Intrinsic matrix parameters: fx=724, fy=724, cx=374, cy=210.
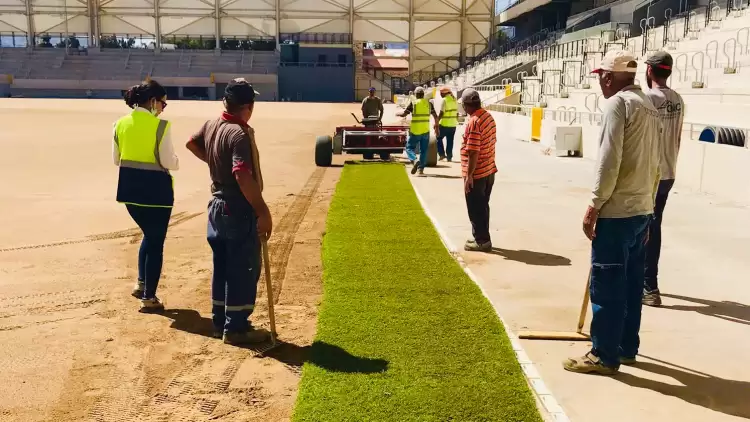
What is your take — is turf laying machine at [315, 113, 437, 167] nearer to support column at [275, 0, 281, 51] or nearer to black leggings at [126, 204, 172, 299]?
black leggings at [126, 204, 172, 299]

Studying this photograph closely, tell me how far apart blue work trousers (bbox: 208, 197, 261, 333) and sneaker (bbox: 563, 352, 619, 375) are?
2.23m

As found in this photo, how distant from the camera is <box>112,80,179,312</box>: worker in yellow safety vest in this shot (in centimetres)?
586

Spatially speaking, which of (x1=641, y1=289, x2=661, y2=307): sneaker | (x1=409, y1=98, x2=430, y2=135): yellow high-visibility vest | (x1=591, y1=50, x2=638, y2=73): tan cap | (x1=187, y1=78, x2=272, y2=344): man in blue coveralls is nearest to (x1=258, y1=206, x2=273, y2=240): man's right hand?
(x1=187, y1=78, x2=272, y2=344): man in blue coveralls

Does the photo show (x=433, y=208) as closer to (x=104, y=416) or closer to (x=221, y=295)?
(x=221, y=295)

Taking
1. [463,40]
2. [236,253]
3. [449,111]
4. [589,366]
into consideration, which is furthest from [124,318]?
[463,40]

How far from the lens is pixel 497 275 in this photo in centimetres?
697

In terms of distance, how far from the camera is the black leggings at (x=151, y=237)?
590cm

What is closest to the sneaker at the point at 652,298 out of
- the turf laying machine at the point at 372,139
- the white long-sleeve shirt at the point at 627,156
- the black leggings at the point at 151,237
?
the white long-sleeve shirt at the point at 627,156

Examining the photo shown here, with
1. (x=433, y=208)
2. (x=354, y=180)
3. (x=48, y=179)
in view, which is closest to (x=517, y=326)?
(x=433, y=208)

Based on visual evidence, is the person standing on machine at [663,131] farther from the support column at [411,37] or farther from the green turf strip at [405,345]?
the support column at [411,37]

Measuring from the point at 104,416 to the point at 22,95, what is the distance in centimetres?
7219

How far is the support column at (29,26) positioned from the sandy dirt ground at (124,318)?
219 feet

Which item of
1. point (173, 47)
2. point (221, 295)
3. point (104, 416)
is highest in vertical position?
point (173, 47)

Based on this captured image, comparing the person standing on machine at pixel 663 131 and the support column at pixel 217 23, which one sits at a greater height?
the support column at pixel 217 23
